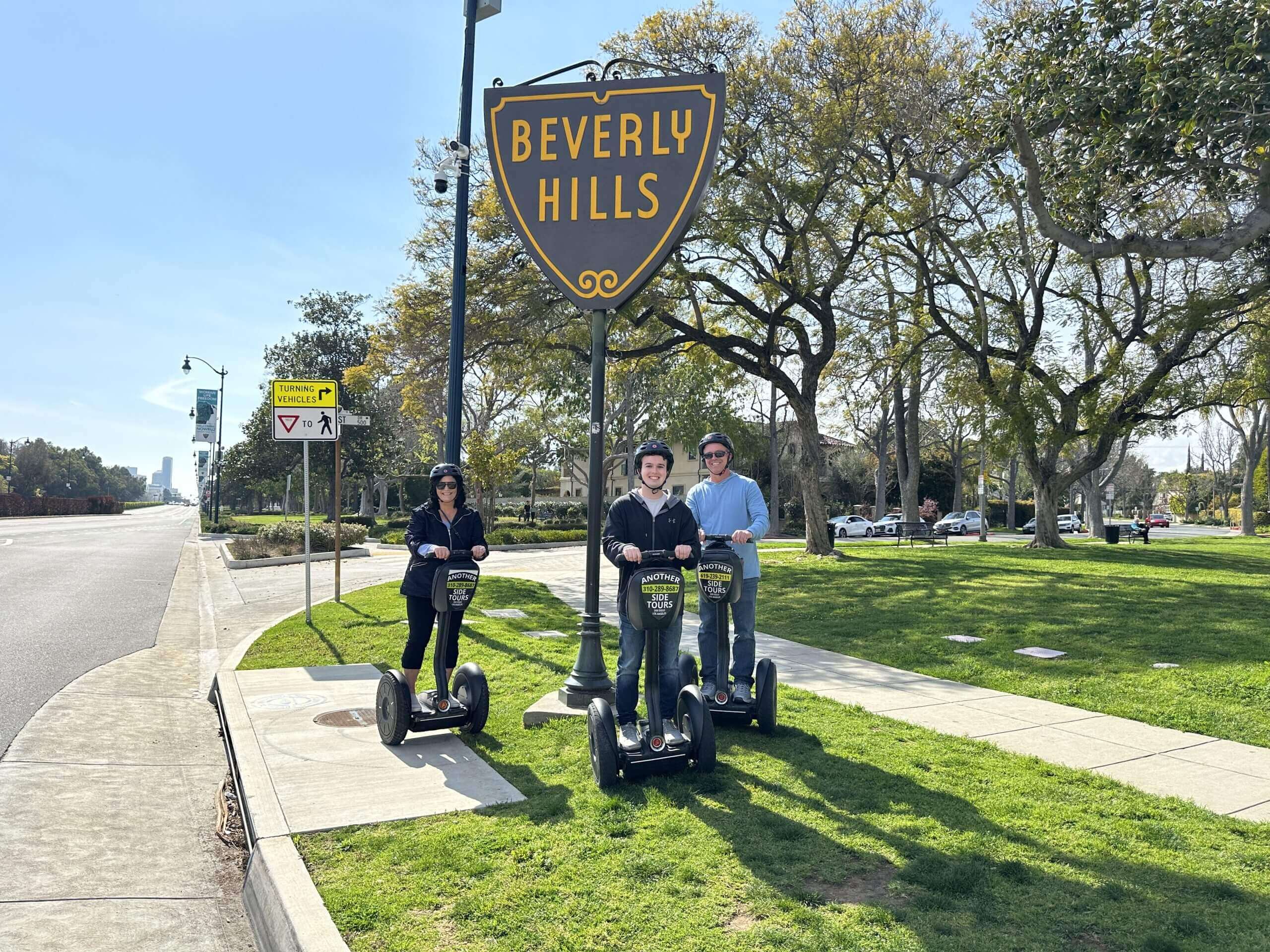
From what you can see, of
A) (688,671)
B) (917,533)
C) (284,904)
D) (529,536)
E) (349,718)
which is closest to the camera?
(284,904)

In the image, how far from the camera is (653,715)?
16.4 feet

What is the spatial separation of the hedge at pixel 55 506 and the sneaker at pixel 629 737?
232 feet

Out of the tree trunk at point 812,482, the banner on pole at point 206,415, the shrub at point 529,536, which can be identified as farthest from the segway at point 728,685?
the banner on pole at point 206,415

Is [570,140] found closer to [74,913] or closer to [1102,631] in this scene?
[74,913]

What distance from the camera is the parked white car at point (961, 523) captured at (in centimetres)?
4853

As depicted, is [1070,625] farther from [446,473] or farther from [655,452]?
[446,473]

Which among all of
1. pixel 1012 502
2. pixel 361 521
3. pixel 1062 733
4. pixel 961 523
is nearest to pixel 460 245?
pixel 1062 733

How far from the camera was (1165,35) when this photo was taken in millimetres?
9609

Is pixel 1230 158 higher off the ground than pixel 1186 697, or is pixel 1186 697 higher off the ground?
pixel 1230 158

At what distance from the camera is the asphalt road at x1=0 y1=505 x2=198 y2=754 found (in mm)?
8469

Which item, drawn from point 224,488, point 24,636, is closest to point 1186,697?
point 24,636

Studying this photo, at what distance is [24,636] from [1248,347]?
27639mm

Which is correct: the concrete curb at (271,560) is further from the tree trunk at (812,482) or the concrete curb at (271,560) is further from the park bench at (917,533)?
the park bench at (917,533)

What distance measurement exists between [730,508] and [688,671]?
1102mm
